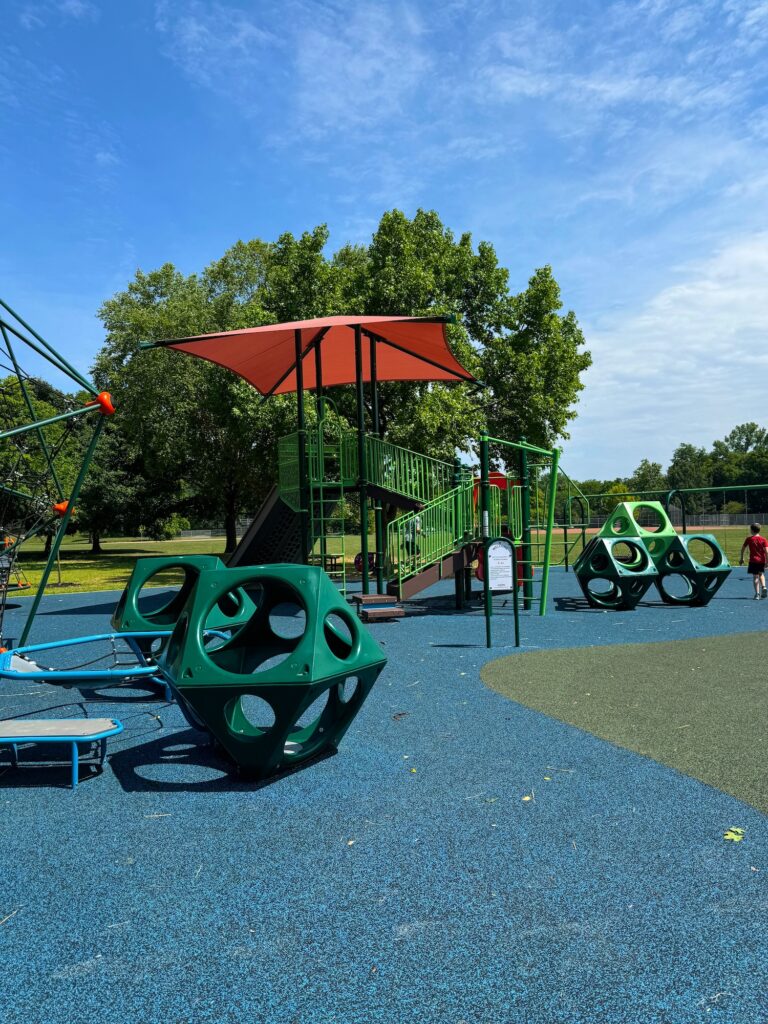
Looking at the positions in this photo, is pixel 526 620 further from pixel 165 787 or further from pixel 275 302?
pixel 275 302

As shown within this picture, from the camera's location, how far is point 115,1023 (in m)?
2.43

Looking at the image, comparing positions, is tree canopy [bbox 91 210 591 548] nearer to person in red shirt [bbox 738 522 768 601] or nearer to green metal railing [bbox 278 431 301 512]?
green metal railing [bbox 278 431 301 512]

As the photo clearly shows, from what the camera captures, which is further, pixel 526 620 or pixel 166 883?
pixel 526 620

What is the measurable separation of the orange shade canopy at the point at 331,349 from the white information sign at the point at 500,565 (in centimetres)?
411

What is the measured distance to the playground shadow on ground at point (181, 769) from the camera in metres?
4.64

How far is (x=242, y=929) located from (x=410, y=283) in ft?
73.8

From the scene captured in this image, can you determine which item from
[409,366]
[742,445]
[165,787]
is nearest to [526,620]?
[409,366]

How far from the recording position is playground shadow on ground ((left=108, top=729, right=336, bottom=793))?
183 inches

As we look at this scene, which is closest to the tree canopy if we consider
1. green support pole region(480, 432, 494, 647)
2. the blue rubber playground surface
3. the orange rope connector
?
green support pole region(480, 432, 494, 647)

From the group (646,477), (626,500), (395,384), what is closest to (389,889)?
(395,384)

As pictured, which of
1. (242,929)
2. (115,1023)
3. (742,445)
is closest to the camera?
(115,1023)

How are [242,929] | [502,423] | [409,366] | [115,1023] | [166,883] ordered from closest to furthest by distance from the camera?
[115,1023] < [242,929] < [166,883] < [409,366] < [502,423]

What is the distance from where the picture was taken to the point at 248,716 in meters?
6.18

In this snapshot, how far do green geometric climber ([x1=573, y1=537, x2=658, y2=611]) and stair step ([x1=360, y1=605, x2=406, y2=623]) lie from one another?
134 inches
